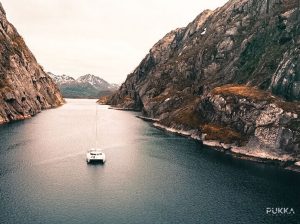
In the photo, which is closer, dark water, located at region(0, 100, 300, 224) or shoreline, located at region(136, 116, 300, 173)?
dark water, located at region(0, 100, 300, 224)

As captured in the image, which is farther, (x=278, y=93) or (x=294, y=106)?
(x=278, y=93)

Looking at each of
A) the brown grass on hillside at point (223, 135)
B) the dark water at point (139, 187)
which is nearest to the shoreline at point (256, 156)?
the brown grass on hillside at point (223, 135)

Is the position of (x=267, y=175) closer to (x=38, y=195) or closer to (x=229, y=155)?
(x=229, y=155)

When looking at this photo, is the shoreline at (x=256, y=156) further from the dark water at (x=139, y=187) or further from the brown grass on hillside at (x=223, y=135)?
the dark water at (x=139, y=187)

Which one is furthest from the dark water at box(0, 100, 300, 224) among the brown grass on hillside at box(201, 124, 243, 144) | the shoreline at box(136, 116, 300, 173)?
the brown grass on hillside at box(201, 124, 243, 144)

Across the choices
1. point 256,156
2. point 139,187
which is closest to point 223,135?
point 256,156

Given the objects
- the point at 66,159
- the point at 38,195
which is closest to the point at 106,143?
the point at 66,159

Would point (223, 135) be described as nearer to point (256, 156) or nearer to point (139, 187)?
point (256, 156)

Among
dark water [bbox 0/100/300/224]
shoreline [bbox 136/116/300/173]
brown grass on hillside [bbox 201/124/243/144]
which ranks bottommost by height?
dark water [bbox 0/100/300/224]

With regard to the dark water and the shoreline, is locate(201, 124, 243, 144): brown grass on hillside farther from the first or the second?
the dark water
